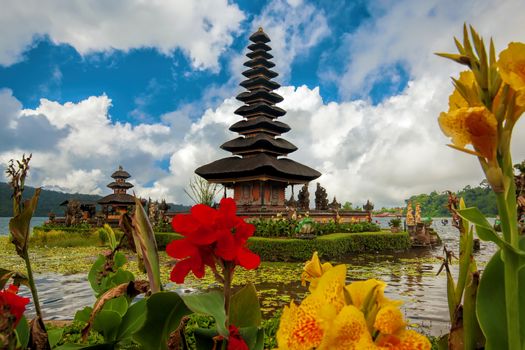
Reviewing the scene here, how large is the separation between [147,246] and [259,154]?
907 inches

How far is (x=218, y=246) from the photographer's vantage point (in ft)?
3.23

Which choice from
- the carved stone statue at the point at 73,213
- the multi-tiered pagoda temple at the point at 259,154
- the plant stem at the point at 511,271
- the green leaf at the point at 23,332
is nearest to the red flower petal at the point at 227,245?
the plant stem at the point at 511,271

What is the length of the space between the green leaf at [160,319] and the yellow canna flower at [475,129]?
783 millimetres

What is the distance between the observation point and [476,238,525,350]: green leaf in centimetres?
90

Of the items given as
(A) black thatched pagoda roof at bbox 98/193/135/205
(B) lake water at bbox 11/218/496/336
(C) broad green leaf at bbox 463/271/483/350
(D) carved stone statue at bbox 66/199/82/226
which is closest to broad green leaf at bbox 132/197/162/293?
(C) broad green leaf at bbox 463/271/483/350

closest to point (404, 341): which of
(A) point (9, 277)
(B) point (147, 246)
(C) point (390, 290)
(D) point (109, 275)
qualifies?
(B) point (147, 246)

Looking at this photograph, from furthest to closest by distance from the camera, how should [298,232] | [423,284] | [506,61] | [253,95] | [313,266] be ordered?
[253,95] → [298,232] → [423,284] → [313,266] → [506,61]

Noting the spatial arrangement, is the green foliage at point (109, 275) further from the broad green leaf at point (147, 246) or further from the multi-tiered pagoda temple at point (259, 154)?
the multi-tiered pagoda temple at point (259, 154)

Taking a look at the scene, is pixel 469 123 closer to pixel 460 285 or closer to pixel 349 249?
pixel 460 285

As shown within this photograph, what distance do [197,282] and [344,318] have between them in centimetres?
963

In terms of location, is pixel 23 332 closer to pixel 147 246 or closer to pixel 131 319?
pixel 131 319

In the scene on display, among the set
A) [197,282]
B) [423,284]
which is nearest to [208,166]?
[197,282]

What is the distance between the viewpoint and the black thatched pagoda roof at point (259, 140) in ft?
76.1

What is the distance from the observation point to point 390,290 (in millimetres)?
8781
